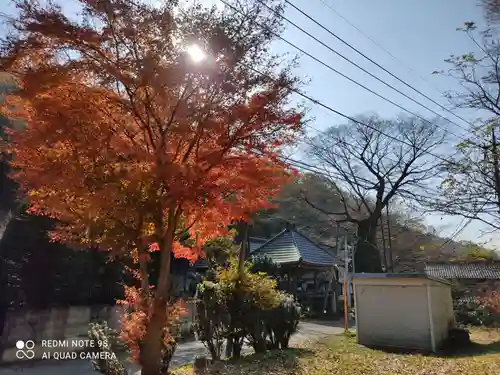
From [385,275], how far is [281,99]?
840 cm

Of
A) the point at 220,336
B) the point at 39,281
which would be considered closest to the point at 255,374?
the point at 220,336

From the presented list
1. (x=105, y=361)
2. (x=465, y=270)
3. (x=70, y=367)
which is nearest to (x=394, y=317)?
(x=105, y=361)

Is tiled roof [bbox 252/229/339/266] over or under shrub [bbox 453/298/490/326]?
over

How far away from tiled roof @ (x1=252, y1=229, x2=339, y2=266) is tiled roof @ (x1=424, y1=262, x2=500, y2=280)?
8.29 m

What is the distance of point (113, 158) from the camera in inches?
200

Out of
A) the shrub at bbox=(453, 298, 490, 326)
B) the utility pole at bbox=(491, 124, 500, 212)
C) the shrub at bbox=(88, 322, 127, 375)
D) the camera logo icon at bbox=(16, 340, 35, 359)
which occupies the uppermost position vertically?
the utility pole at bbox=(491, 124, 500, 212)

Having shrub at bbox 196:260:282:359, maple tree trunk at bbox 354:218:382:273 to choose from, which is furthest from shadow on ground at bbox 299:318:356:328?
shrub at bbox 196:260:282:359

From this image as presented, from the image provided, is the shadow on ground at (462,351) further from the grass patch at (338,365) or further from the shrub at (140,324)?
the shrub at (140,324)

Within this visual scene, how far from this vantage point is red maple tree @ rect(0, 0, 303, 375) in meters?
4.87

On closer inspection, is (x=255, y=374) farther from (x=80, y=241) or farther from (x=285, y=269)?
(x=285, y=269)

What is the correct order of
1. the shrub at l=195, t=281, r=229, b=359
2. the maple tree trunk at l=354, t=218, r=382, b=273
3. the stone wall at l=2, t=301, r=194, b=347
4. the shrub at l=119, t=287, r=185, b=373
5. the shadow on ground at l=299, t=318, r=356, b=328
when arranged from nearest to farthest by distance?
the shrub at l=119, t=287, r=185, b=373 < the shrub at l=195, t=281, r=229, b=359 < the stone wall at l=2, t=301, r=194, b=347 < the shadow on ground at l=299, t=318, r=356, b=328 < the maple tree trunk at l=354, t=218, r=382, b=273

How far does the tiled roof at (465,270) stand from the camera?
25306 mm

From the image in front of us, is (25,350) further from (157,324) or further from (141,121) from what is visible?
(141,121)

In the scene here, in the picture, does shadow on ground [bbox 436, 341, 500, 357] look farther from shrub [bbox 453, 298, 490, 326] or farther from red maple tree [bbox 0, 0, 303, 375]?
red maple tree [bbox 0, 0, 303, 375]
